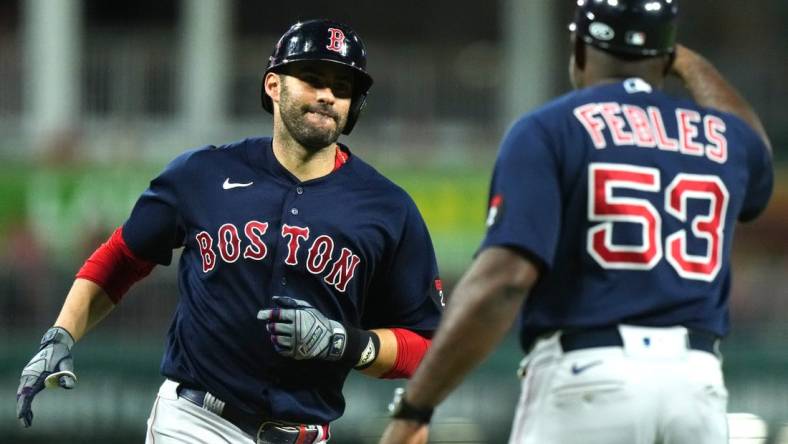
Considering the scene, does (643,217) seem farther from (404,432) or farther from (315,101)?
(315,101)

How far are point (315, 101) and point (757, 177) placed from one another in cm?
153

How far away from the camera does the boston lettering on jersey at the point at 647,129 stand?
Result: 10.5ft

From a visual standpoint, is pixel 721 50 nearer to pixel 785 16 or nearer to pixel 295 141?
pixel 785 16

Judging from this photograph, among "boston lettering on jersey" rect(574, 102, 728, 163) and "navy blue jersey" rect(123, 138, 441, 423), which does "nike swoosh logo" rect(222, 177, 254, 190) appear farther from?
"boston lettering on jersey" rect(574, 102, 728, 163)

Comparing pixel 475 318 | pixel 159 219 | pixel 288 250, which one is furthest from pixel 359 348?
pixel 475 318

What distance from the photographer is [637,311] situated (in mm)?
3135

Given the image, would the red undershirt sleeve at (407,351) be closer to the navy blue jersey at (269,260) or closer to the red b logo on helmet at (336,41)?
the navy blue jersey at (269,260)

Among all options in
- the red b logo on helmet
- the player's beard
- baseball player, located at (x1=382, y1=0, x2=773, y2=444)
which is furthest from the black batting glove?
baseball player, located at (x1=382, y1=0, x2=773, y2=444)

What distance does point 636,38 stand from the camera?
3.31 m

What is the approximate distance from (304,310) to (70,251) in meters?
7.86

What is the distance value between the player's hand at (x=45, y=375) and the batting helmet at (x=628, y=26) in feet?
6.45

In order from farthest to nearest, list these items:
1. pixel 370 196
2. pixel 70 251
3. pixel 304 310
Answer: pixel 70 251 → pixel 370 196 → pixel 304 310

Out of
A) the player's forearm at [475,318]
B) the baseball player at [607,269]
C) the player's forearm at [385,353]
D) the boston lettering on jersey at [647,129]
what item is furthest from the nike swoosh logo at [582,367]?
the player's forearm at [385,353]

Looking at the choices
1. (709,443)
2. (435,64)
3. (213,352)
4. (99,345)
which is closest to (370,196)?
(213,352)
